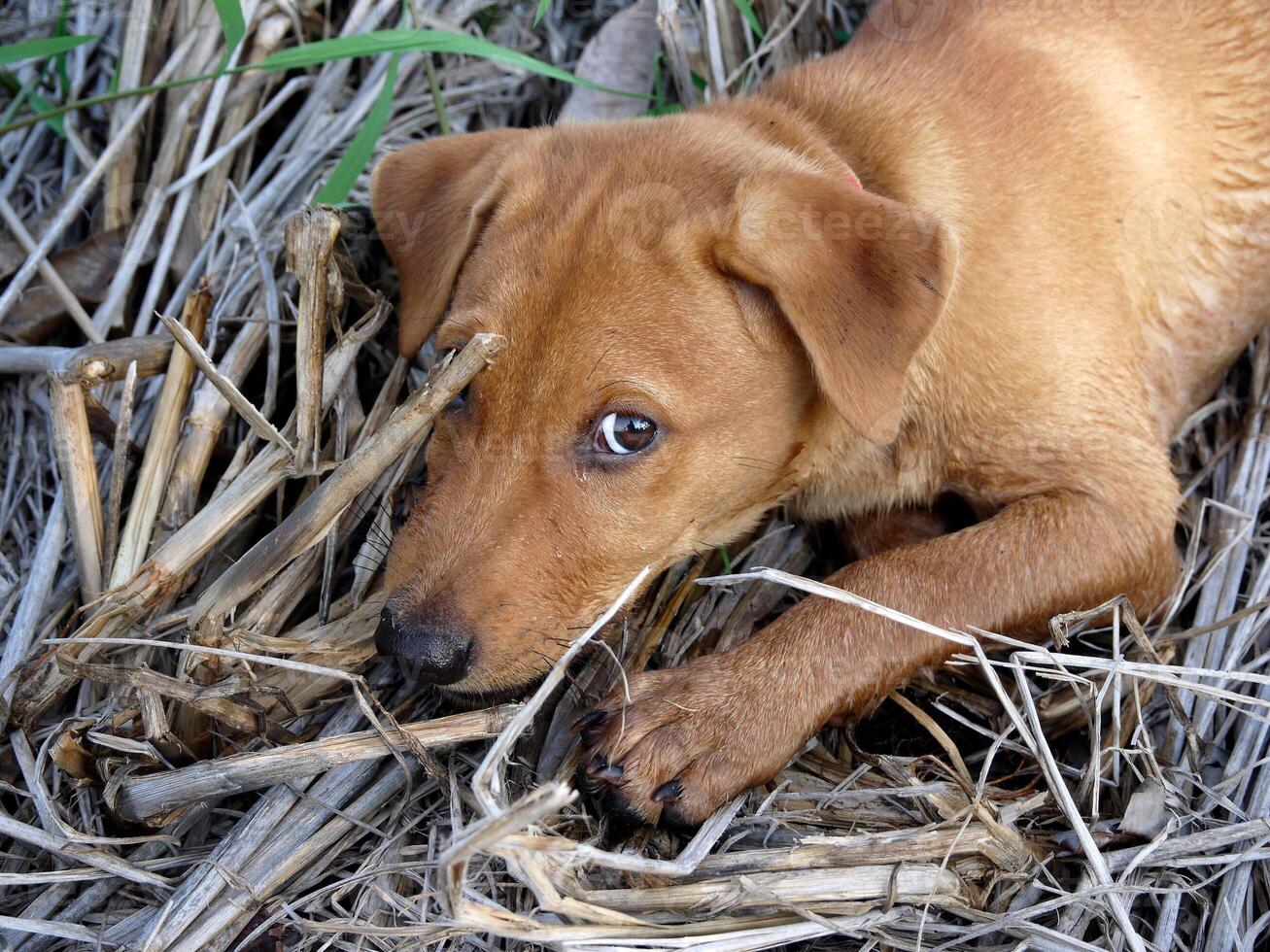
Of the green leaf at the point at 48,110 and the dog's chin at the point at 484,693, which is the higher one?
the green leaf at the point at 48,110

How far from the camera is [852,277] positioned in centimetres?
279

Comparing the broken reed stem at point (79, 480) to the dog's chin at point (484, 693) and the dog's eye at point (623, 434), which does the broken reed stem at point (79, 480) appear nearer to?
the dog's chin at point (484, 693)

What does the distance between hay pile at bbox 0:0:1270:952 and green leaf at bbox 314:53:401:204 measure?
18mm

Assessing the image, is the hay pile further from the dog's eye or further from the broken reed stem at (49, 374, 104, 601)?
the dog's eye

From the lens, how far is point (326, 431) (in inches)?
142

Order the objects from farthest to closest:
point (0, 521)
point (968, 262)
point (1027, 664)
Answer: point (0, 521) < point (968, 262) < point (1027, 664)

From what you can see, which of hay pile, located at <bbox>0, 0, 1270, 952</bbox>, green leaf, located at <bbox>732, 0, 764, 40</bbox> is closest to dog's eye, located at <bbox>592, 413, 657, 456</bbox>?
hay pile, located at <bbox>0, 0, 1270, 952</bbox>

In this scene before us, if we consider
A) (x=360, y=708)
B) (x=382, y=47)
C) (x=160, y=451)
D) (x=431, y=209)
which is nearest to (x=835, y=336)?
(x=431, y=209)

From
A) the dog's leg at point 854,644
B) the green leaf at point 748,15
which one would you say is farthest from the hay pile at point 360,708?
the green leaf at point 748,15

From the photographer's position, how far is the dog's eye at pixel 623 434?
2816 mm

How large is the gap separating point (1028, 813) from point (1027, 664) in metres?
0.40

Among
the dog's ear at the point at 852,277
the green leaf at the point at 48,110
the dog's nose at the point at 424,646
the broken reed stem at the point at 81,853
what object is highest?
the green leaf at the point at 48,110

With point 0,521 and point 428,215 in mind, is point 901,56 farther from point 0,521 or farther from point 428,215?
point 0,521

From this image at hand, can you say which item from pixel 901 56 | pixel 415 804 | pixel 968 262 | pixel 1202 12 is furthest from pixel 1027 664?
pixel 1202 12
